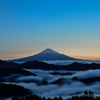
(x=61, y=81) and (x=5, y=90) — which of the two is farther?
(x=61, y=81)

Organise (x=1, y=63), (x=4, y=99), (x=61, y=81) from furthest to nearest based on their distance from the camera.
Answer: (x=1, y=63) < (x=61, y=81) < (x=4, y=99)

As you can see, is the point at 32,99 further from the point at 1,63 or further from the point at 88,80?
the point at 1,63

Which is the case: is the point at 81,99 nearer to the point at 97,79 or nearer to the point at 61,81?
the point at 61,81

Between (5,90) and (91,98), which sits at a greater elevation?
(91,98)

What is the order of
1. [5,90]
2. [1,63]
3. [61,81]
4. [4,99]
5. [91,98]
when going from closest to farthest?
[91,98] < [4,99] < [5,90] < [61,81] < [1,63]

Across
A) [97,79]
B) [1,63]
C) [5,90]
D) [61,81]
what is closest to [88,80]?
[97,79]

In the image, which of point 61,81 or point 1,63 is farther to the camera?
point 1,63

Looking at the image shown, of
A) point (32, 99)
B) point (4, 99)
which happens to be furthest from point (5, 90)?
point (32, 99)

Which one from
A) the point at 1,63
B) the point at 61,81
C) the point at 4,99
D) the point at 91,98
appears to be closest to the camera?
the point at 91,98
